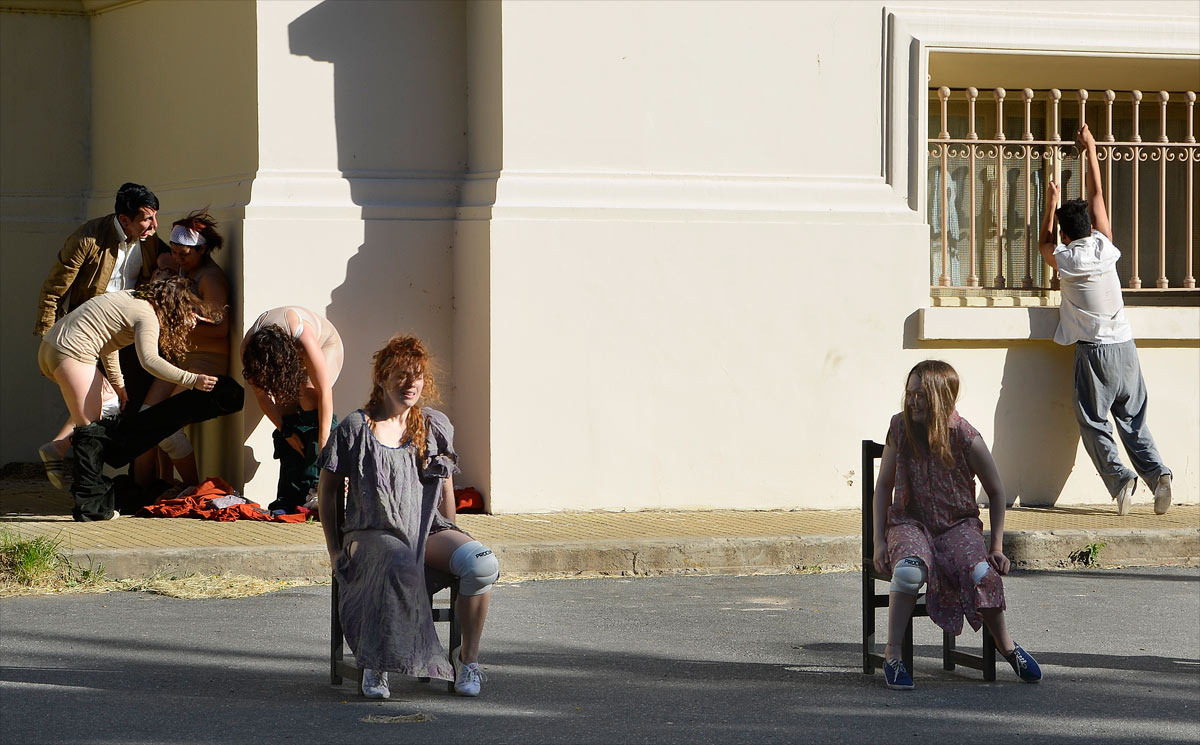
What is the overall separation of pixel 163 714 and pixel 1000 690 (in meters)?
2.79

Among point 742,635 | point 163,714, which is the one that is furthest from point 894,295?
point 163,714

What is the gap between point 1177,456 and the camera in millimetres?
9750

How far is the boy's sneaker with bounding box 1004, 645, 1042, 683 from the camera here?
5.59m

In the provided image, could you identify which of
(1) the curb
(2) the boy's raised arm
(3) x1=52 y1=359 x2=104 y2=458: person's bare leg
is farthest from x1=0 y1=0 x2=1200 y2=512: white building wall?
(1) the curb

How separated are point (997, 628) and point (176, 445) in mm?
5179

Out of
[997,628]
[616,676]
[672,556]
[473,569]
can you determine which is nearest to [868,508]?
[997,628]

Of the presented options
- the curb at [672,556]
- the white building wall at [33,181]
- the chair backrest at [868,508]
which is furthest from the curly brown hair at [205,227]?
the chair backrest at [868,508]

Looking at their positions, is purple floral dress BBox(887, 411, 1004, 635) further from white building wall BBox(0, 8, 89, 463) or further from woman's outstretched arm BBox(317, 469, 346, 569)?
white building wall BBox(0, 8, 89, 463)

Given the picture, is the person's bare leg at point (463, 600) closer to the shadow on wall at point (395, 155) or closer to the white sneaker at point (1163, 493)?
the shadow on wall at point (395, 155)

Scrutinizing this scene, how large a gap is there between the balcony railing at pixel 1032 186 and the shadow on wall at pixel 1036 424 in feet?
1.86

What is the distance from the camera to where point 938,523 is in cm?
561

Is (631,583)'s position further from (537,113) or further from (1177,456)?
(1177,456)

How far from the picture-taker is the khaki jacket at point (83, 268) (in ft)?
30.2

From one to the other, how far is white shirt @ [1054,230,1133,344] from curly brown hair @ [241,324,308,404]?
4415mm
